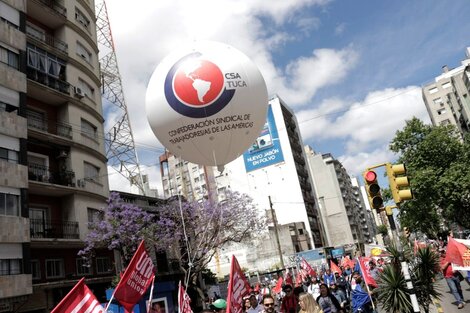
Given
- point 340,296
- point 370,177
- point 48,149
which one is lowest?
point 340,296

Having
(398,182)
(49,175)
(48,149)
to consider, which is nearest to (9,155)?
(49,175)

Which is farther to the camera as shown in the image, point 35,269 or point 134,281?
point 35,269

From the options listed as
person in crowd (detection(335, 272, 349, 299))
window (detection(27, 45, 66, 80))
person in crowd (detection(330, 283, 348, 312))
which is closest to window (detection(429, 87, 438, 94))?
person in crowd (detection(335, 272, 349, 299))

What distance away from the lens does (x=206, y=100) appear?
26.9ft

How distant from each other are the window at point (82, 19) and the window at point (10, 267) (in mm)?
16907

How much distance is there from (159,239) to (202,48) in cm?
1866

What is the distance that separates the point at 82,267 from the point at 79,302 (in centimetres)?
1995

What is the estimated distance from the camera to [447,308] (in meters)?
13.0

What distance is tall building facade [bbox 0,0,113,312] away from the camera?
19281 mm

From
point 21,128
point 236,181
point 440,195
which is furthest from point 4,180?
point 236,181

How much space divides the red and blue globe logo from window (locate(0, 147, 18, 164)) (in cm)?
1431

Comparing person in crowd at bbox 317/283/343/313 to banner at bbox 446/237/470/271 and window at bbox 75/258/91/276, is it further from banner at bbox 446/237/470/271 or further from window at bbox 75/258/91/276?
window at bbox 75/258/91/276

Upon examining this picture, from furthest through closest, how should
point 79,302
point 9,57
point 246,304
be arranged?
point 9,57, point 246,304, point 79,302

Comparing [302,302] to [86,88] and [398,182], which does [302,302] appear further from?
[86,88]
